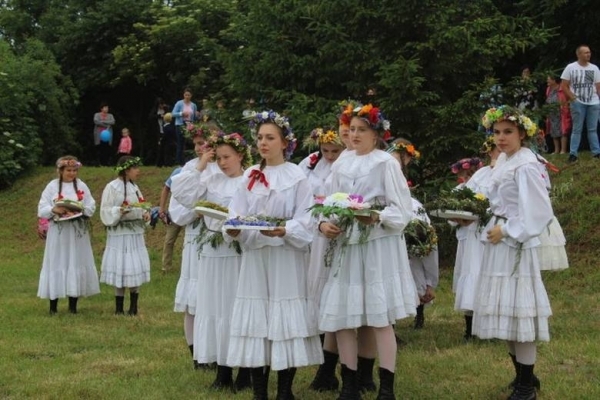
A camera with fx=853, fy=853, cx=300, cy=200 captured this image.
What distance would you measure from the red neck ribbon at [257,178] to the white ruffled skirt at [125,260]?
5.36 m

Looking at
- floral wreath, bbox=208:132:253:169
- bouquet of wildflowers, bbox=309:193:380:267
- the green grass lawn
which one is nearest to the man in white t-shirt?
the green grass lawn

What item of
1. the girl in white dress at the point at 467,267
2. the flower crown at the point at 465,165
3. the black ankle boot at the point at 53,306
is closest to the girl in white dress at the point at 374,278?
the girl in white dress at the point at 467,267

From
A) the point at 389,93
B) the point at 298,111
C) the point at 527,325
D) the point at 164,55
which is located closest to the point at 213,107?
the point at 298,111

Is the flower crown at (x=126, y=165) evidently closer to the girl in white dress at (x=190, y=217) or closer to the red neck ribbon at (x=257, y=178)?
the girl in white dress at (x=190, y=217)

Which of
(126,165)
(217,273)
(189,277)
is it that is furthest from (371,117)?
(126,165)

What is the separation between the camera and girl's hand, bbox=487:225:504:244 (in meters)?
6.48

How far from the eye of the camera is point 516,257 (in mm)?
6492

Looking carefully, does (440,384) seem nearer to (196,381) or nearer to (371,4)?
(196,381)

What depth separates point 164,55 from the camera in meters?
29.9

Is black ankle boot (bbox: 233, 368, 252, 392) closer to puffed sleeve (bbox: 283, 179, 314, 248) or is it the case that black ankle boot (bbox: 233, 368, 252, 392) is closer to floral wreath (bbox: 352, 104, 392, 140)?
puffed sleeve (bbox: 283, 179, 314, 248)

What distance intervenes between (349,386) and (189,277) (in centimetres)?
239

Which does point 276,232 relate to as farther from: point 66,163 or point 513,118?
point 66,163

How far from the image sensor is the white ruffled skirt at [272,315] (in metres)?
6.52

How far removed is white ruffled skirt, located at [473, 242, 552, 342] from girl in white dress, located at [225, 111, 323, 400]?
4.44 feet
